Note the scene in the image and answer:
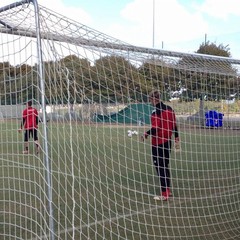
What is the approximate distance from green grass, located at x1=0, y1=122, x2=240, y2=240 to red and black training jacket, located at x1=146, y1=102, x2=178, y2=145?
1.42 feet

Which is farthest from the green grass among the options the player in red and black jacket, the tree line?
the tree line

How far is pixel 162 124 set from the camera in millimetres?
7117

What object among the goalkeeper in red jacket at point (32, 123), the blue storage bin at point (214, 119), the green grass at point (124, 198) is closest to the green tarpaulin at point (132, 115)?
the green grass at point (124, 198)

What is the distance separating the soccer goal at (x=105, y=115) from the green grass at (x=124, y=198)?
2cm

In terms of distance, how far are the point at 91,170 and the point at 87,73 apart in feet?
15.2

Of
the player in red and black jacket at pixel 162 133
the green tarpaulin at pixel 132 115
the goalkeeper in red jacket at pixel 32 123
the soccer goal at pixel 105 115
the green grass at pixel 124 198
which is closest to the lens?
the soccer goal at pixel 105 115

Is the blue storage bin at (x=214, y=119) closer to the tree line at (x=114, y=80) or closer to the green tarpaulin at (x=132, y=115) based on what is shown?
the tree line at (x=114, y=80)

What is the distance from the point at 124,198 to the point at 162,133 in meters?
1.29

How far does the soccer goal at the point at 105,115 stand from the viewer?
4484 millimetres

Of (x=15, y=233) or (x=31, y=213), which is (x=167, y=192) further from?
(x=15, y=233)

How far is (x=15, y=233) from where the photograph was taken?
5398 mm

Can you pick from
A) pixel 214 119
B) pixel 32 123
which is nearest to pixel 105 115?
pixel 32 123

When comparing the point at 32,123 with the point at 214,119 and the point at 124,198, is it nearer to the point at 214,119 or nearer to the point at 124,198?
the point at 124,198

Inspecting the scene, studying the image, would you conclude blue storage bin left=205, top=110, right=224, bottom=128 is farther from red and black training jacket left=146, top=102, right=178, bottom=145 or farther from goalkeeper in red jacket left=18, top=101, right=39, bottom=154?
goalkeeper in red jacket left=18, top=101, right=39, bottom=154
